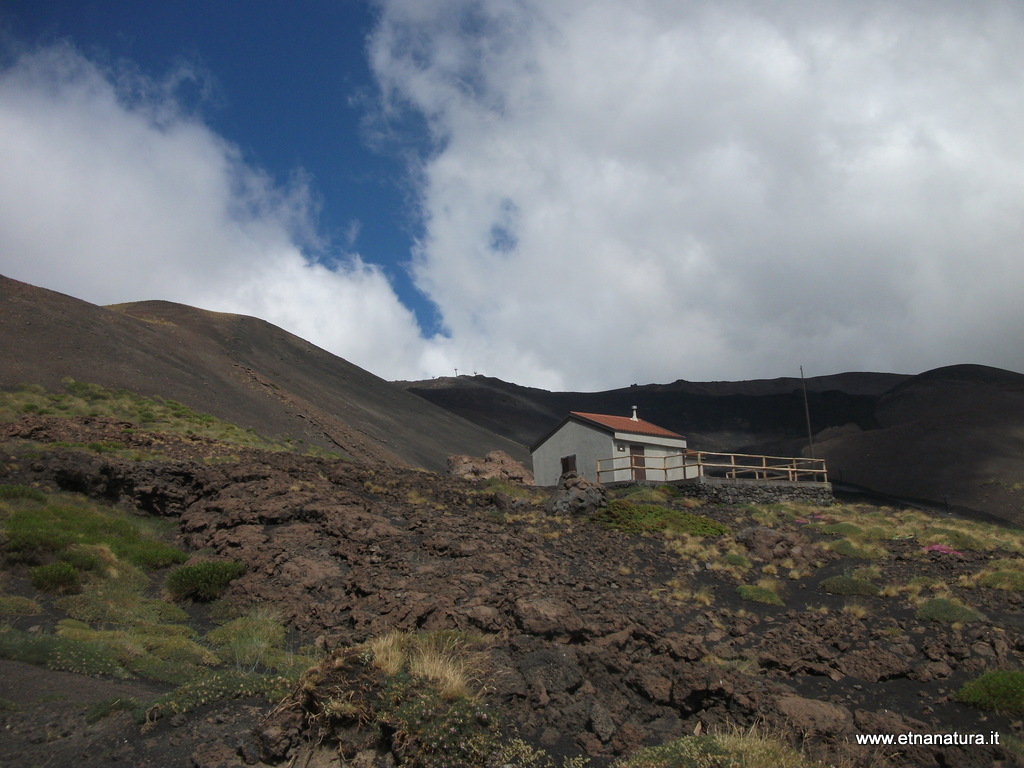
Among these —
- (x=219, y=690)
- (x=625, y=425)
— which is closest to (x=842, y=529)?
(x=625, y=425)

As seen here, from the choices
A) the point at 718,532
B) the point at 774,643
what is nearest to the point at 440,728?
the point at 774,643

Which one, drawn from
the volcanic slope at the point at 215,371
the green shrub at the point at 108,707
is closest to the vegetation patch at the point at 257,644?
the green shrub at the point at 108,707

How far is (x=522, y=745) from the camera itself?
7.17 meters

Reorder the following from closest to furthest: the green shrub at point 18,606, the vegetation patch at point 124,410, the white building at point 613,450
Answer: the green shrub at point 18,606, the vegetation patch at point 124,410, the white building at point 613,450

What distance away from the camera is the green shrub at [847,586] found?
52.0 ft

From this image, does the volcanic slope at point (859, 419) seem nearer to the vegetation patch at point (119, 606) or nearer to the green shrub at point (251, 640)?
the green shrub at point (251, 640)

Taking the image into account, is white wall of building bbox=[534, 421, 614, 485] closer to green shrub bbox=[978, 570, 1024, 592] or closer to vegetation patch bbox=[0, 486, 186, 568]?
green shrub bbox=[978, 570, 1024, 592]

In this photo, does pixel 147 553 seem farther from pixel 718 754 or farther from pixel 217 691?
pixel 718 754

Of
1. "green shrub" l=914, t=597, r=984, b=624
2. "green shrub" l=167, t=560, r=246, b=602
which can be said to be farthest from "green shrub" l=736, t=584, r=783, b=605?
"green shrub" l=167, t=560, r=246, b=602

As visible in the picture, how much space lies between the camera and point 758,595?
15656mm

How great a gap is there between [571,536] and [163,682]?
13320mm

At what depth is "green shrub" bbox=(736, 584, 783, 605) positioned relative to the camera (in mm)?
15469

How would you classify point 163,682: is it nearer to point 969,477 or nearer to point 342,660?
point 342,660

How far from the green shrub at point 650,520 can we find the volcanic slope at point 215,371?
63.8ft
